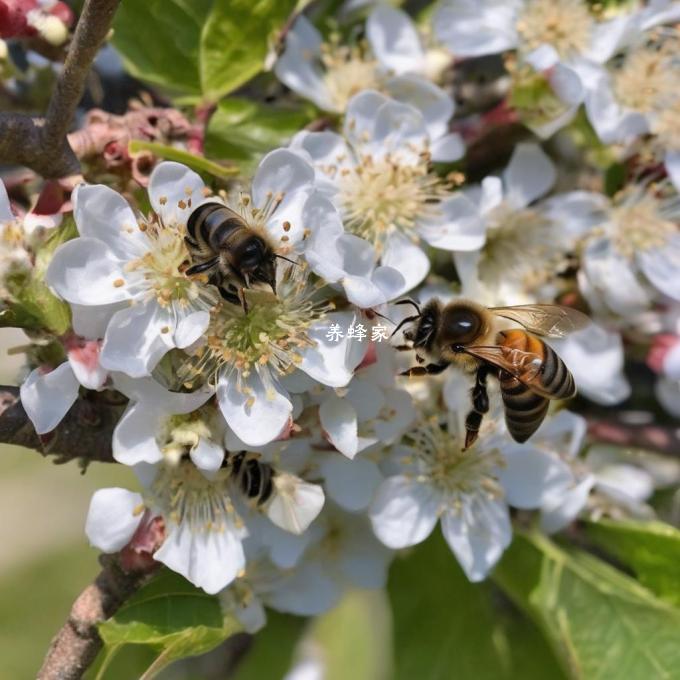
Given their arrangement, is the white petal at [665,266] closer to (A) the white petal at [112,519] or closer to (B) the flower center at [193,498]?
(B) the flower center at [193,498]

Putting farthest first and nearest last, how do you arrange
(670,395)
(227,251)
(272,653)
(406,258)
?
(272,653) < (670,395) < (406,258) < (227,251)

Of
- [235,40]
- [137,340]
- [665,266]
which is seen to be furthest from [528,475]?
[235,40]

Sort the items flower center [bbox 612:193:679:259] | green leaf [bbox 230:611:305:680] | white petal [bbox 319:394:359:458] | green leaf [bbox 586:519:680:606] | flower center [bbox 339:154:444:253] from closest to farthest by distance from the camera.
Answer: white petal [bbox 319:394:359:458] → flower center [bbox 339:154:444:253] → green leaf [bbox 586:519:680:606] → flower center [bbox 612:193:679:259] → green leaf [bbox 230:611:305:680]

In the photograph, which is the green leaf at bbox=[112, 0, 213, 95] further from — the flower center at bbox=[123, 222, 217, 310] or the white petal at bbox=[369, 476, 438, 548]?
the white petal at bbox=[369, 476, 438, 548]

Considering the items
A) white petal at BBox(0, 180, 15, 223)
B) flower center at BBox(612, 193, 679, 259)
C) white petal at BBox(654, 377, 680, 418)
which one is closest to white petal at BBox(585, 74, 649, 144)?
flower center at BBox(612, 193, 679, 259)

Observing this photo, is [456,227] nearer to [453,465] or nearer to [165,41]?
[453,465]
